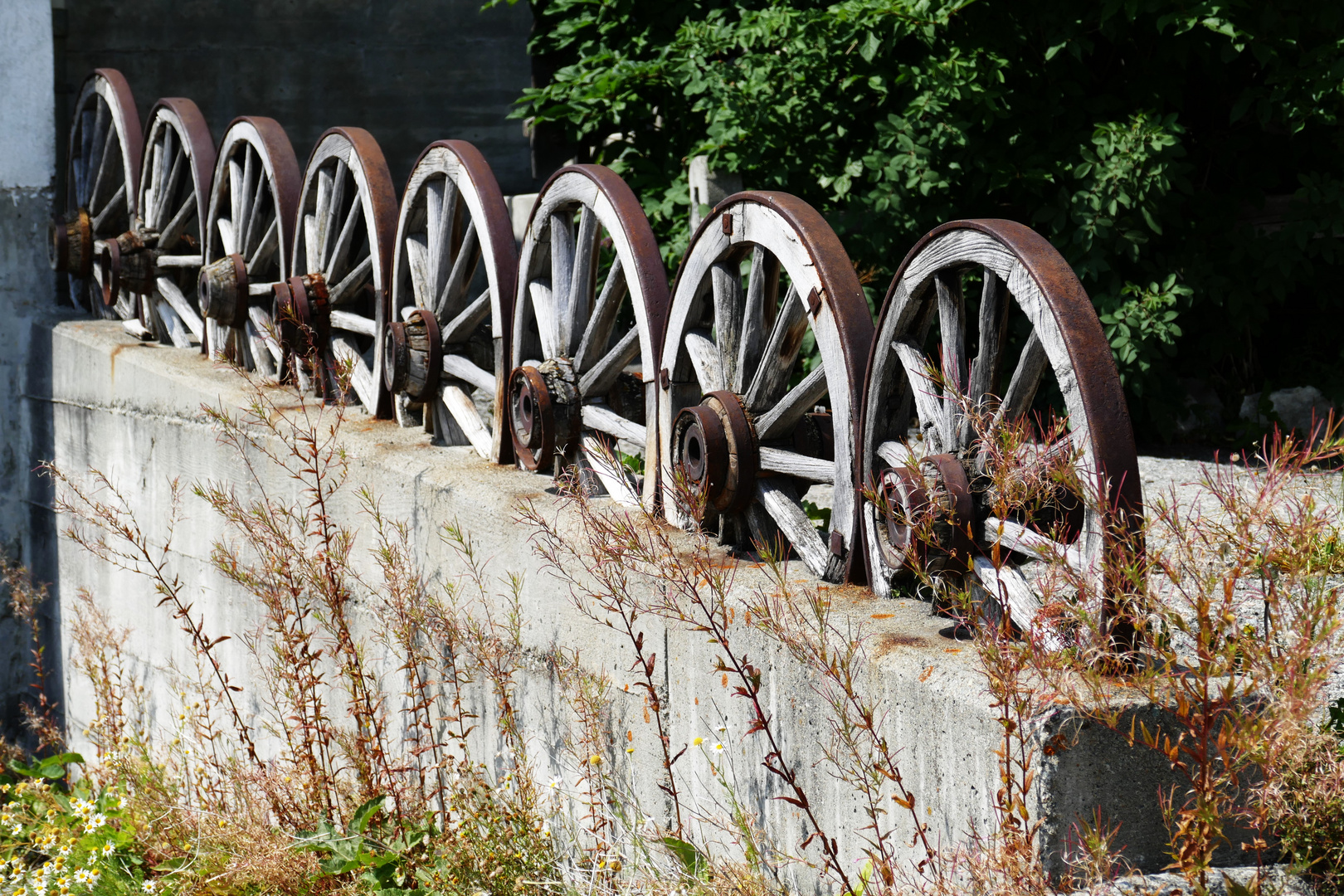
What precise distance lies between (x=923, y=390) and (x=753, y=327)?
2.28ft

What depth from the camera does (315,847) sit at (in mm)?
3186

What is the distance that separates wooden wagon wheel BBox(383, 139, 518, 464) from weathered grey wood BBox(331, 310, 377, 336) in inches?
6.1

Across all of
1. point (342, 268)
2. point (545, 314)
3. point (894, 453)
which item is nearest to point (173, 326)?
point (342, 268)

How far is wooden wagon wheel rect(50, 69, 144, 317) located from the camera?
6.69 meters

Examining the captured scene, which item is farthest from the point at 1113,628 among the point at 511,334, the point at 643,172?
the point at 643,172

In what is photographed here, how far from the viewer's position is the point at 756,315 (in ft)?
10.2

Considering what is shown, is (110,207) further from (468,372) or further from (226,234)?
(468,372)

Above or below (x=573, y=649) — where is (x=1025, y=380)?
above

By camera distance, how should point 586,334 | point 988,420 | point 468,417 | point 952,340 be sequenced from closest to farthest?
point 988,420
point 952,340
point 586,334
point 468,417

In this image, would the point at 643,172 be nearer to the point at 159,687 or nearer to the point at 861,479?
the point at 159,687

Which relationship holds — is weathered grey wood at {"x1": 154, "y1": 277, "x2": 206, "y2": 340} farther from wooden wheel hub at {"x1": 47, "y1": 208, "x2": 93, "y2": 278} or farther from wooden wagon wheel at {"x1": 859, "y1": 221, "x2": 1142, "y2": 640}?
wooden wagon wheel at {"x1": 859, "y1": 221, "x2": 1142, "y2": 640}

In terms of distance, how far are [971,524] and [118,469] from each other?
4.62m

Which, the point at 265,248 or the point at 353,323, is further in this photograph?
the point at 265,248

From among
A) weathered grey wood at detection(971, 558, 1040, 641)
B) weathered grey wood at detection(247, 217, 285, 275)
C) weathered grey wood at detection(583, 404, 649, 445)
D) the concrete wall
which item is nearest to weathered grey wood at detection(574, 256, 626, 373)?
weathered grey wood at detection(583, 404, 649, 445)
